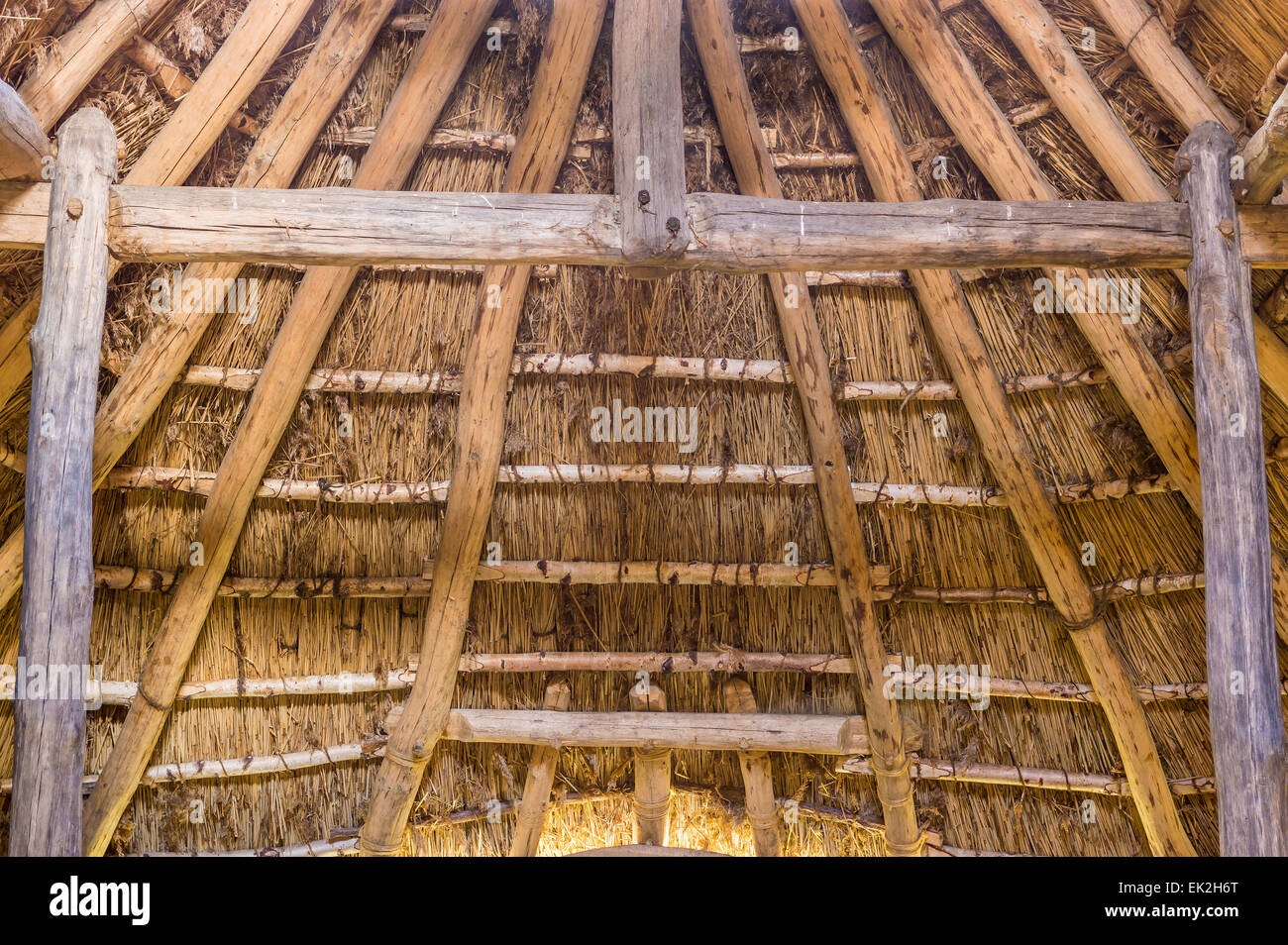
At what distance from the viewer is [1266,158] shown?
272 cm

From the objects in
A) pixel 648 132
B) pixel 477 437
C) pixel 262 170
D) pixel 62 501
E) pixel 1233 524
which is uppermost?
pixel 262 170

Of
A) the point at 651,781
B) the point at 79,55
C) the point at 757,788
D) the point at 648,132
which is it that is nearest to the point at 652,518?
the point at 651,781

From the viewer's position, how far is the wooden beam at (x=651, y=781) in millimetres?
4379

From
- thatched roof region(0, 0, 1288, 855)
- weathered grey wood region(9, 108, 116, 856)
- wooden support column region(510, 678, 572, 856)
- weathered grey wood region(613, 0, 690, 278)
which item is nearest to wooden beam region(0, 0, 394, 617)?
thatched roof region(0, 0, 1288, 855)

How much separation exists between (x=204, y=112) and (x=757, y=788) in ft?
12.2

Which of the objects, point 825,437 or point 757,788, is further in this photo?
point 757,788

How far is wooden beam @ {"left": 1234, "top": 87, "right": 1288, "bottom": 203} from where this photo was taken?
259cm

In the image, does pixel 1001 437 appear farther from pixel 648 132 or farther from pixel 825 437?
pixel 648 132

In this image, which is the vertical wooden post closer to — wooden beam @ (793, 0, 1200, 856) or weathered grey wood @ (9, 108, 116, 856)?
wooden beam @ (793, 0, 1200, 856)

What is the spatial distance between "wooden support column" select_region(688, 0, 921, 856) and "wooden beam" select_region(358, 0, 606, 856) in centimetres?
52

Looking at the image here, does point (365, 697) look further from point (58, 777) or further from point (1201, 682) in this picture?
point (1201, 682)

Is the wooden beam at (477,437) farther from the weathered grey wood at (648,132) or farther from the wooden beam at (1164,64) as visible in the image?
the wooden beam at (1164,64)

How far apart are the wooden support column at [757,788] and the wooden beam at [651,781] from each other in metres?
0.37
